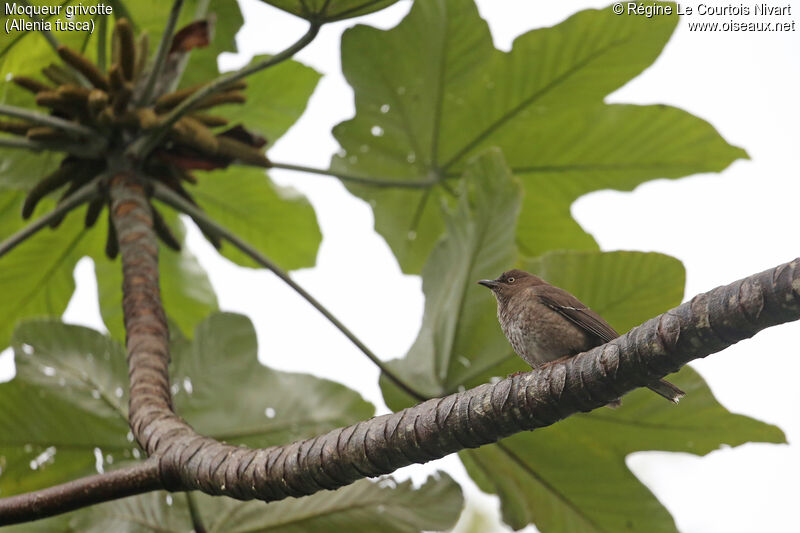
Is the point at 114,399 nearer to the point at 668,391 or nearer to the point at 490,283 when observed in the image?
the point at 490,283

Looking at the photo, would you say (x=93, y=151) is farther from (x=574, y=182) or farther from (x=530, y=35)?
(x=574, y=182)

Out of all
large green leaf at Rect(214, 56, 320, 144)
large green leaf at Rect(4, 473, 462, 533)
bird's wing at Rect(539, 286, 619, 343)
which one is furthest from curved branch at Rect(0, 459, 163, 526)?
large green leaf at Rect(214, 56, 320, 144)

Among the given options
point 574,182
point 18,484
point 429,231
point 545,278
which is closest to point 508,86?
point 574,182

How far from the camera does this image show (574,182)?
4109 mm

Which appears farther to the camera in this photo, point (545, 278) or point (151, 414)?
point (545, 278)

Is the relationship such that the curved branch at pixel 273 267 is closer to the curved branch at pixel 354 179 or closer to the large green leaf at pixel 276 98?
the curved branch at pixel 354 179

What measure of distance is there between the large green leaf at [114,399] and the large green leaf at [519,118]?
1068 mm

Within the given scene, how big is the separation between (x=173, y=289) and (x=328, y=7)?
1.84 metres

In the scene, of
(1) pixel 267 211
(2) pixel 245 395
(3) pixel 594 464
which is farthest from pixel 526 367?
(1) pixel 267 211

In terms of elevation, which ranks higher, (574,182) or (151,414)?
(574,182)

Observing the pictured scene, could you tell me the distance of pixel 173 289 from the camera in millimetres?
4316

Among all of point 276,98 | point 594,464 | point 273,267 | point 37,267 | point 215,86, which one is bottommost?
point 594,464

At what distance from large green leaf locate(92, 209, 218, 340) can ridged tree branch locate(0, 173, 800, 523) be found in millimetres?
1614

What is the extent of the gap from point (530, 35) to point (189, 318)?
203cm
